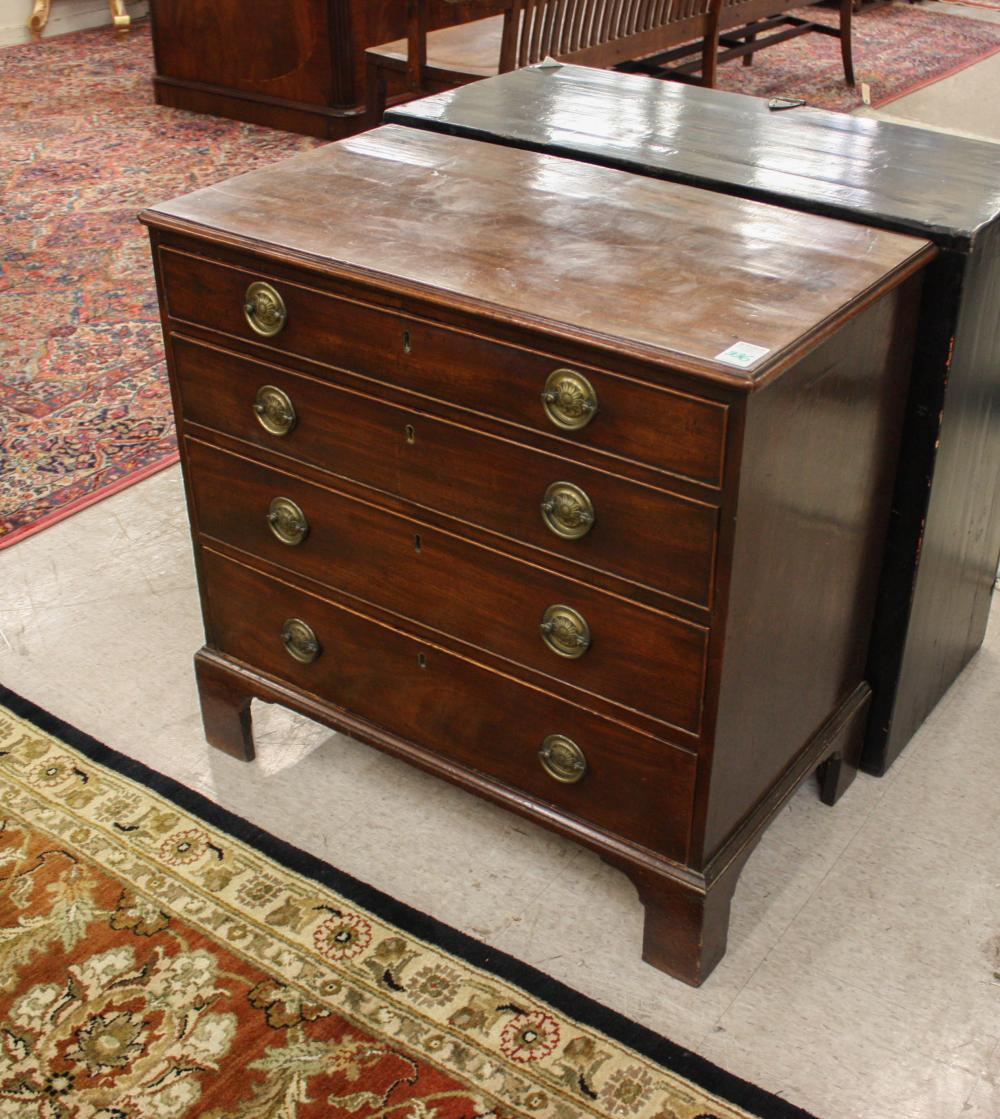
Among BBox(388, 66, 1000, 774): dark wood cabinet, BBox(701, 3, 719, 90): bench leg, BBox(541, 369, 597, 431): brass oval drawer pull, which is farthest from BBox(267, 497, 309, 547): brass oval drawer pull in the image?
BBox(701, 3, 719, 90): bench leg

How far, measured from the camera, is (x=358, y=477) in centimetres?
177

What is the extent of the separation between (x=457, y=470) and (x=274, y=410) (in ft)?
0.97

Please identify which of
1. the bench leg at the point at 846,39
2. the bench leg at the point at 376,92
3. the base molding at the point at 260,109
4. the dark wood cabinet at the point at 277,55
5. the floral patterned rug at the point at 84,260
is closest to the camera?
the floral patterned rug at the point at 84,260

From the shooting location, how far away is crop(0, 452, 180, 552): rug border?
9.13 ft

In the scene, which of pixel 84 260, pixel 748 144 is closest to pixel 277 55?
pixel 84 260

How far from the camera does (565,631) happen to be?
65.4 inches

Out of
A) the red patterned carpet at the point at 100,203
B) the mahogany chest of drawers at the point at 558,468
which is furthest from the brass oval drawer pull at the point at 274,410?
the red patterned carpet at the point at 100,203

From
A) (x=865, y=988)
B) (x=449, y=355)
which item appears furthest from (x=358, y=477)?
(x=865, y=988)

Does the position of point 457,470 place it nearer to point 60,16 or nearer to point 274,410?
point 274,410

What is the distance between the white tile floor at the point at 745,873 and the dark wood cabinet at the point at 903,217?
5.8 inches

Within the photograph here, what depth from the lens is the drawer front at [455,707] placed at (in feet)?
5.58

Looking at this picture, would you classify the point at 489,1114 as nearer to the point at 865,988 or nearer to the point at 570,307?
the point at 865,988

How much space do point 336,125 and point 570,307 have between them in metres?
4.18

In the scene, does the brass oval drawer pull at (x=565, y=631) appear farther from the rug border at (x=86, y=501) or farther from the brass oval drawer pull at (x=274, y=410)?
the rug border at (x=86, y=501)
